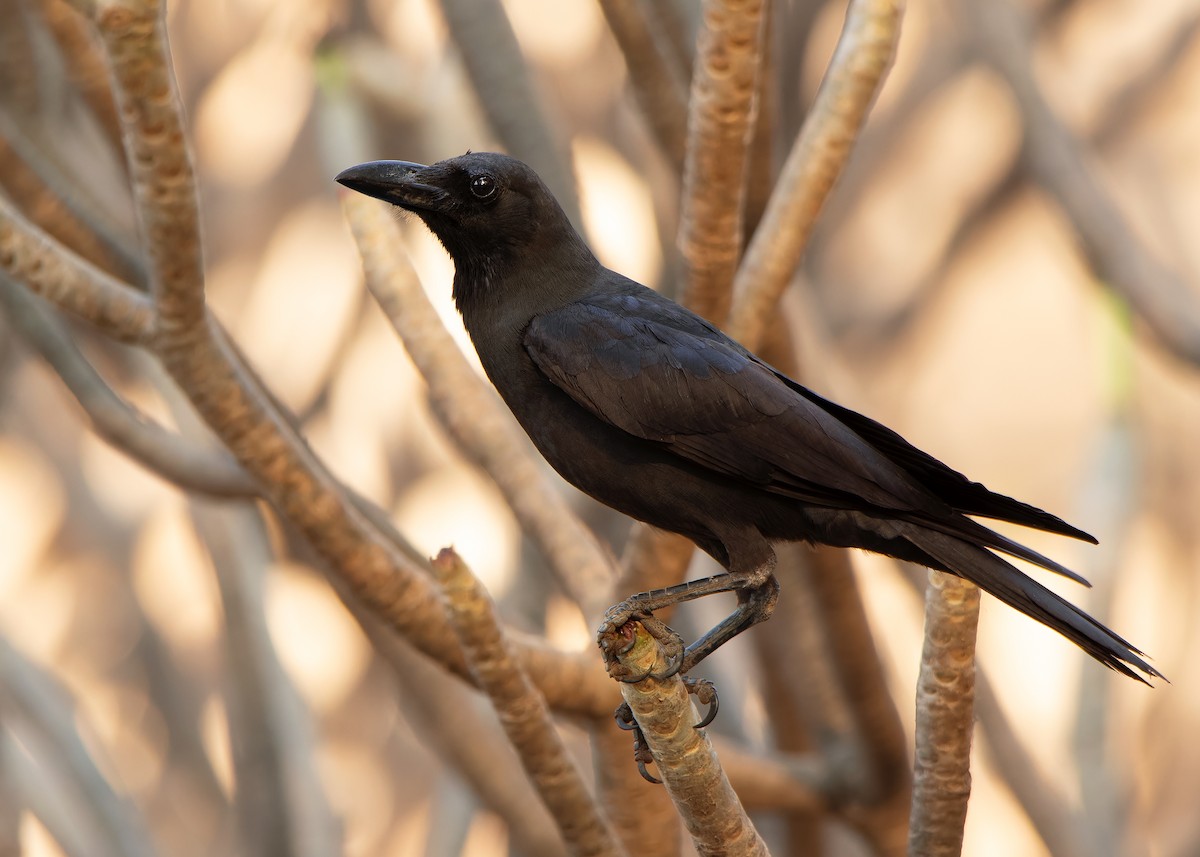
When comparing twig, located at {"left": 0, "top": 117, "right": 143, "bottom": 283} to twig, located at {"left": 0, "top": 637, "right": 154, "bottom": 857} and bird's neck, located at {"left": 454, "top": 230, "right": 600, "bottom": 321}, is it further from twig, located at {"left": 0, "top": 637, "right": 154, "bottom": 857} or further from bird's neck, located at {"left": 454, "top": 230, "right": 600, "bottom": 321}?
twig, located at {"left": 0, "top": 637, "right": 154, "bottom": 857}

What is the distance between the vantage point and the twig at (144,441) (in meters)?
3.00

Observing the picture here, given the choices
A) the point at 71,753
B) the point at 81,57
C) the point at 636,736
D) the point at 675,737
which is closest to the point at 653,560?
the point at 636,736

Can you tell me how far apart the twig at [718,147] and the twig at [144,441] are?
113 centimetres

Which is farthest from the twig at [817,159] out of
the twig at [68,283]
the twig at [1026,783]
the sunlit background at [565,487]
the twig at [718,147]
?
the twig at [1026,783]

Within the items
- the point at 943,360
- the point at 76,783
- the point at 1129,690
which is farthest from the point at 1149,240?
the point at 76,783

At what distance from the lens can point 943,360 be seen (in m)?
5.57

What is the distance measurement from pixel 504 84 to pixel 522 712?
1945 millimetres

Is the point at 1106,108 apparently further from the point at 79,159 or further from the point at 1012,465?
the point at 79,159

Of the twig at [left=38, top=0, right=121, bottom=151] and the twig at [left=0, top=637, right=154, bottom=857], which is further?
Answer: the twig at [left=0, top=637, right=154, bottom=857]

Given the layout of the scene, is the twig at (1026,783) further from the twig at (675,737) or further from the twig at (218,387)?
the twig at (675,737)

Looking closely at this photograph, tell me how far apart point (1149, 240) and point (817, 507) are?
3510mm

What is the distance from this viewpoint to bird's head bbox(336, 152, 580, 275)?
238 centimetres

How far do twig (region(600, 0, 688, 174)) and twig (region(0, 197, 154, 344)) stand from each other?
4.15ft

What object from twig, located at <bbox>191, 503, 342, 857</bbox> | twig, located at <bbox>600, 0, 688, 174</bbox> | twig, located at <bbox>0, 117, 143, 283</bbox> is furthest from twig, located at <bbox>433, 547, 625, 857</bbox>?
twig, located at <bbox>191, 503, 342, 857</bbox>
